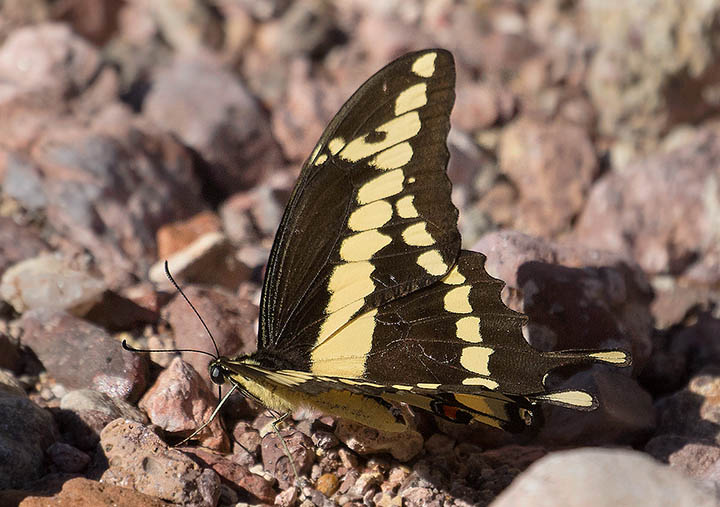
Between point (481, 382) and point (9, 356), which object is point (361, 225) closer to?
point (481, 382)

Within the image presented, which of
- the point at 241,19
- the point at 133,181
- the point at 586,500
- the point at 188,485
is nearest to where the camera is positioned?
the point at 586,500

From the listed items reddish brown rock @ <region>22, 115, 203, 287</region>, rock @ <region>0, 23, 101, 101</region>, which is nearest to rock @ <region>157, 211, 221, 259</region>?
reddish brown rock @ <region>22, 115, 203, 287</region>

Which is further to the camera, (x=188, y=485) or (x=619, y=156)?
(x=619, y=156)

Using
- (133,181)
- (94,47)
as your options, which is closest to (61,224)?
(133,181)

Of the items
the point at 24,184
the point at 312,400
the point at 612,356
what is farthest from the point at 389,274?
the point at 24,184

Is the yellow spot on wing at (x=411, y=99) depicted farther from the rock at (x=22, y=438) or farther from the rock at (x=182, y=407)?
the rock at (x=22, y=438)

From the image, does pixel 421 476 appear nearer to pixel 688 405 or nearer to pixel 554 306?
pixel 554 306

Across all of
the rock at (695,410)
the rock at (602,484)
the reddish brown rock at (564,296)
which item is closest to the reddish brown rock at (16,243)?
the reddish brown rock at (564,296)
